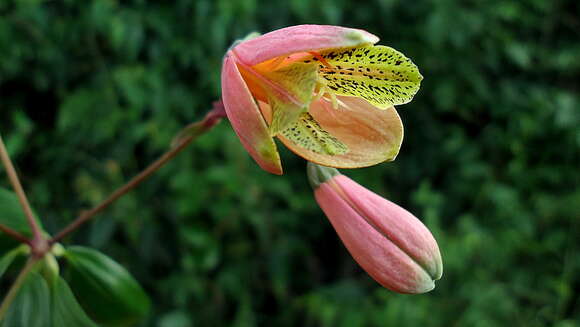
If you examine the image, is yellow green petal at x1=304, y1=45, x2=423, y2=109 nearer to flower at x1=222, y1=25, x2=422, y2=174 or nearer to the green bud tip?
flower at x1=222, y1=25, x2=422, y2=174

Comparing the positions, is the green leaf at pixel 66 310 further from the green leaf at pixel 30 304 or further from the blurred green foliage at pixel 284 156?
the blurred green foliage at pixel 284 156

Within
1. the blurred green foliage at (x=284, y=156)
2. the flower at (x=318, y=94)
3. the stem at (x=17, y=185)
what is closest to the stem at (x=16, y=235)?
the stem at (x=17, y=185)

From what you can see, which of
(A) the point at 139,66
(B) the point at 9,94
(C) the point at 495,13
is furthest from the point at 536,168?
(B) the point at 9,94

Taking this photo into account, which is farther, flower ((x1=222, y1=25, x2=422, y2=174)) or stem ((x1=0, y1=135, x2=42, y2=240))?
stem ((x1=0, y1=135, x2=42, y2=240))

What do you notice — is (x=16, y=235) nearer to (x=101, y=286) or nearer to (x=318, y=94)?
(x=101, y=286)

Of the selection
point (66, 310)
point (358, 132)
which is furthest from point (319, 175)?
point (66, 310)

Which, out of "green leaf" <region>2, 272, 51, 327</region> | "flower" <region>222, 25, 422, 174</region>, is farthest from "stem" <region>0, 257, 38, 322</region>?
"flower" <region>222, 25, 422, 174</region>

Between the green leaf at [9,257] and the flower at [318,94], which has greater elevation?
the flower at [318,94]
